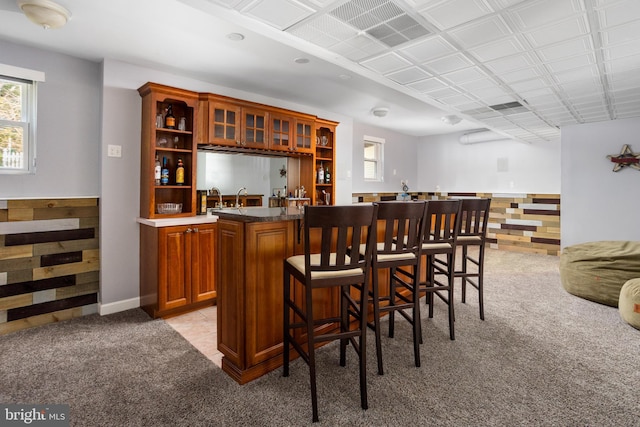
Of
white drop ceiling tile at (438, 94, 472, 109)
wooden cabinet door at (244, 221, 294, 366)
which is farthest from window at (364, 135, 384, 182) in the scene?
wooden cabinet door at (244, 221, 294, 366)

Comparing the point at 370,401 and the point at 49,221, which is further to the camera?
the point at 49,221

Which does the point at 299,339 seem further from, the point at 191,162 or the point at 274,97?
the point at 274,97

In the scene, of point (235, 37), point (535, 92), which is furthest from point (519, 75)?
point (235, 37)

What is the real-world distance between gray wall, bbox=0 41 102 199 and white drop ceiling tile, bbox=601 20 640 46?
424 centimetres

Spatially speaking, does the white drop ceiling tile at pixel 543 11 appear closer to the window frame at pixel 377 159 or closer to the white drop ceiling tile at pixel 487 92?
the white drop ceiling tile at pixel 487 92

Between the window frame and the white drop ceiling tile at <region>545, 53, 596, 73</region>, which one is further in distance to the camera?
the window frame

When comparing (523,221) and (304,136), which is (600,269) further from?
(304,136)


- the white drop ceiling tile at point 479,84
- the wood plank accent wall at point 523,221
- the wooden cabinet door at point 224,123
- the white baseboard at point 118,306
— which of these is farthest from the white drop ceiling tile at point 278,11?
the wood plank accent wall at point 523,221

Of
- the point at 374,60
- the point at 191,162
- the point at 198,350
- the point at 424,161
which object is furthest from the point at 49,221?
the point at 424,161

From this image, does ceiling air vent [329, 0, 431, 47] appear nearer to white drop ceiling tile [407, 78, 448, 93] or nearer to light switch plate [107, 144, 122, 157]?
white drop ceiling tile [407, 78, 448, 93]

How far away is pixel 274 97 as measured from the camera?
4.49m

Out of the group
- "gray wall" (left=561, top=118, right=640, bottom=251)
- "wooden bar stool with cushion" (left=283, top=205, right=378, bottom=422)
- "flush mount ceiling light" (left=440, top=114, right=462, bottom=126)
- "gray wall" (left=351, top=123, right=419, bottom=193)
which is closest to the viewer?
"wooden bar stool with cushion" (left=283, top=205, right=378, bottom=422)

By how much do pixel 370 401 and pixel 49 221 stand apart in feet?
10.4

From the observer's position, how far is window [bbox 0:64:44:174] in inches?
112
